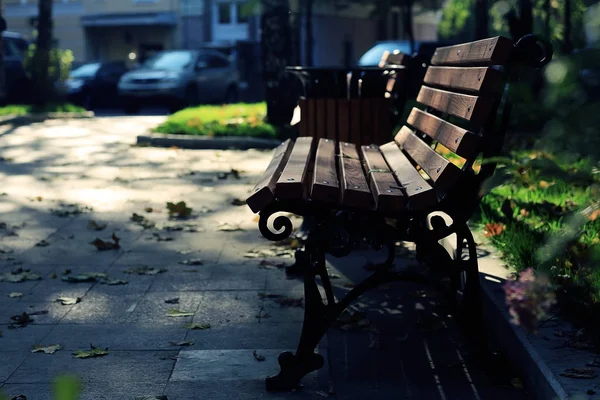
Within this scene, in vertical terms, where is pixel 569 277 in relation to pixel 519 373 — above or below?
above

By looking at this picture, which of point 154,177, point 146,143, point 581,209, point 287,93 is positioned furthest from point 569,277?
point 287,93

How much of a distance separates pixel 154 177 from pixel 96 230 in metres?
2.77

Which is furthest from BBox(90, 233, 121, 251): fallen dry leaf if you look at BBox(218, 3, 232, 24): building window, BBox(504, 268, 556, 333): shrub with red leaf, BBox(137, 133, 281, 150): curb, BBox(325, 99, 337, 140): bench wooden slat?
BBox(218, 3, 232, 24): building window

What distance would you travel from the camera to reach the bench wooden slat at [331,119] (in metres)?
5.86

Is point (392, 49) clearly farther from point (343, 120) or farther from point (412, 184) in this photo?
point (412, 184)

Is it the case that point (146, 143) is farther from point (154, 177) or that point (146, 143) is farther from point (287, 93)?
point (154, 177)

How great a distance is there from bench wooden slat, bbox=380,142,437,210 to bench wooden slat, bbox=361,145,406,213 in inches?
1.1

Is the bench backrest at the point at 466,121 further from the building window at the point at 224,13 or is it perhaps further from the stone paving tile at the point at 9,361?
the building window at the point at 224,13

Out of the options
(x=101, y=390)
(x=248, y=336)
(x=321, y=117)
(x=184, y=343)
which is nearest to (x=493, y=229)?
(x=321, y=117)

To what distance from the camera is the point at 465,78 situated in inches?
155

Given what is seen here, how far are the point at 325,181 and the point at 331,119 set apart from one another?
249 cm

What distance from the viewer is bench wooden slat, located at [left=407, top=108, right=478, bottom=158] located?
3.43m

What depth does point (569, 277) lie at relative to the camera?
12.6 ft

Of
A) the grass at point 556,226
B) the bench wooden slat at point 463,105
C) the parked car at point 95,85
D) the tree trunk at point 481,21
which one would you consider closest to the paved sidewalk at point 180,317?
the grass at point 556,226
